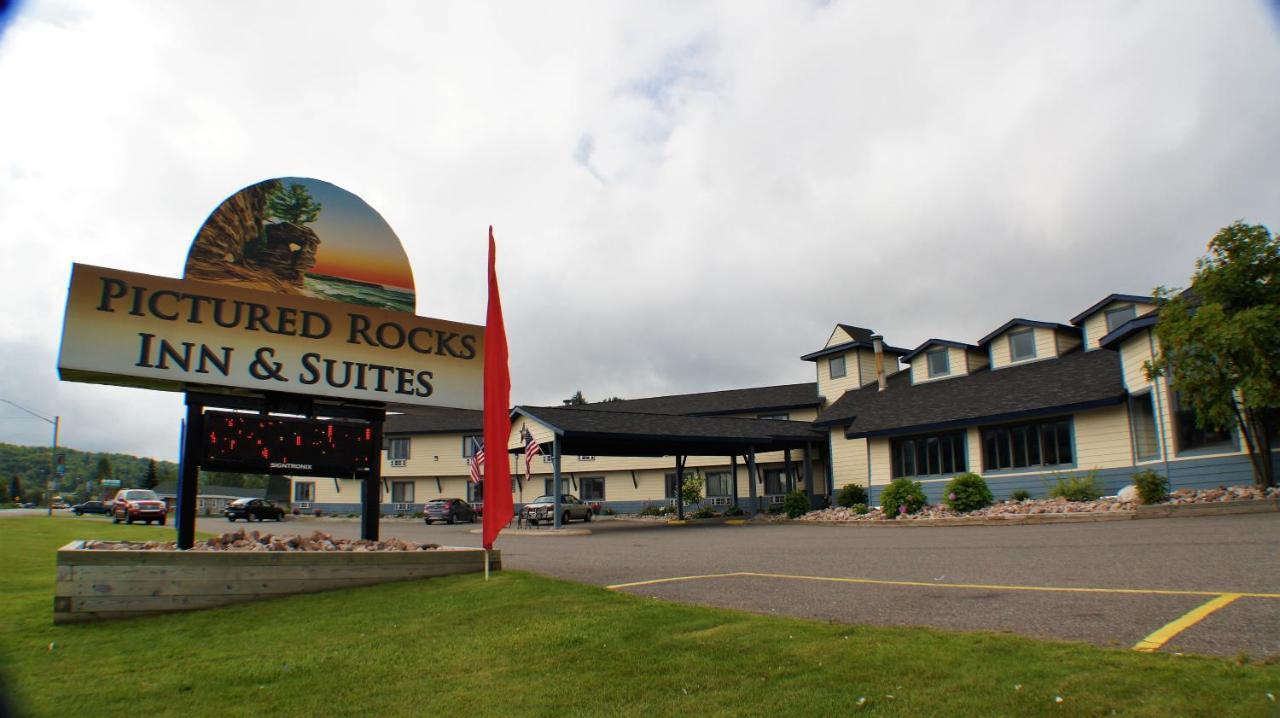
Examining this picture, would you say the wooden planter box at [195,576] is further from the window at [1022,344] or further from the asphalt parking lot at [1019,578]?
the window at [1022,344]

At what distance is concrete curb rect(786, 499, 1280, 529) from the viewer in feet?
55.2

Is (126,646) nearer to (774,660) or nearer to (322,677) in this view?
(322,677)

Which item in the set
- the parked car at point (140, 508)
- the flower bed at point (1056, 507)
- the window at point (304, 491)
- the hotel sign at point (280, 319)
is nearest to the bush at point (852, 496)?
the flower bed at point (1056, 507)

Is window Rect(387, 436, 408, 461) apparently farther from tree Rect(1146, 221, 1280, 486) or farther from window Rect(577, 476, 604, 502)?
tree Rect(1146, 221, 1280, 486)

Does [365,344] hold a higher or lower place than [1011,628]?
higher

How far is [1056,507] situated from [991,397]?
6.77 metres

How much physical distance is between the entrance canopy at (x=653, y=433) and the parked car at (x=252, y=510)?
20.0 metres

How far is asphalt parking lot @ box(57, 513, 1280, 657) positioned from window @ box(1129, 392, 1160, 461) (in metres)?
6.64

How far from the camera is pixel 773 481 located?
46.3 meters

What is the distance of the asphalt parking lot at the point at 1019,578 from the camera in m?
6.41

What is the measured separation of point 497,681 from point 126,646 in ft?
15.4

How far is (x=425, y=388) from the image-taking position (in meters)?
14.1

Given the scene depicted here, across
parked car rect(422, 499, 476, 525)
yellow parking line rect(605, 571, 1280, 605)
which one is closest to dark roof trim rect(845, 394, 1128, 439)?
yellow parking line rect(605, 571, 1280, 605)

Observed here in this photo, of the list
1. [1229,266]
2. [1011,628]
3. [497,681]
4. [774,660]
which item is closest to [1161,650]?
[1011,628]
